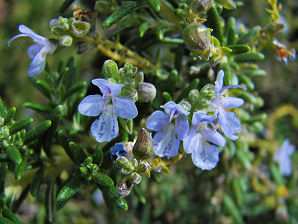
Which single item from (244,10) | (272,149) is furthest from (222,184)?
(244,10)

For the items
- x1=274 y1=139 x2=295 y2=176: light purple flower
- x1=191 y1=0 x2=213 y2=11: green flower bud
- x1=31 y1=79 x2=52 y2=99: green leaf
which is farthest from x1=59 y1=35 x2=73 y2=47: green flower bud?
x1=274 y1=139 x2=295 y2=176: light purple flower

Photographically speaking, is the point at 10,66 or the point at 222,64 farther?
the point at 10,66

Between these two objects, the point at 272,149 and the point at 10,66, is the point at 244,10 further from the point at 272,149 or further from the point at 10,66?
the point at 10,66

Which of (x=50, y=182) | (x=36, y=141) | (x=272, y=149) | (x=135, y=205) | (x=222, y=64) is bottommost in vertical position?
(x=135, y=205)

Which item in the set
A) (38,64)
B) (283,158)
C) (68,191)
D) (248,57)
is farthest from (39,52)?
(283,158)

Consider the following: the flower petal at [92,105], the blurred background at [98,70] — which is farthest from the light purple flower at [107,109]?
the blurred background at [98,70]

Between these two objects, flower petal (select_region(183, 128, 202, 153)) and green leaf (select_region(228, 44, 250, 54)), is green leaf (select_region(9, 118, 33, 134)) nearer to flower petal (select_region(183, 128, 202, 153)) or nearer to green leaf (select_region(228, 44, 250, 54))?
flower petal (select_region(183, 128, 202, 153))
